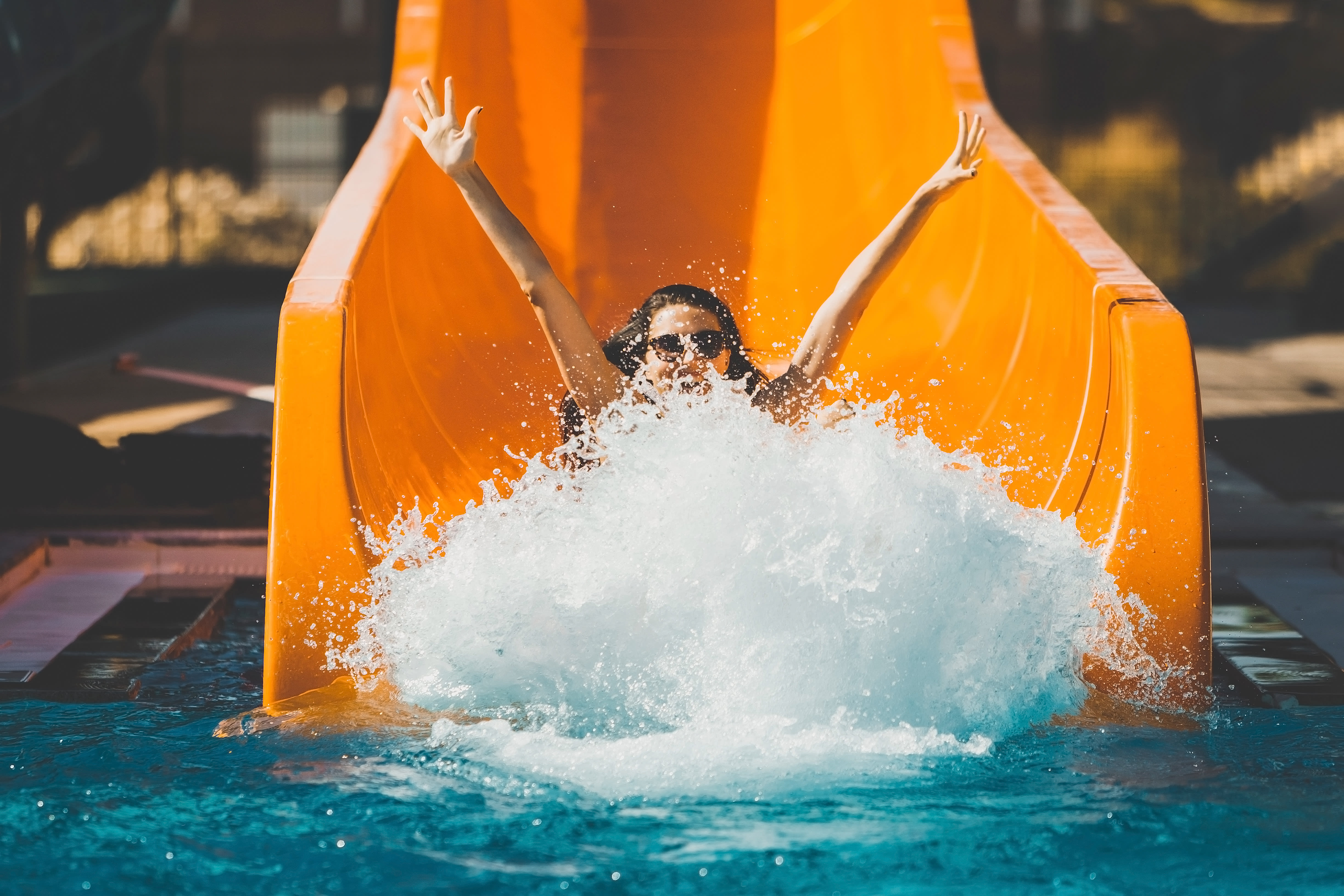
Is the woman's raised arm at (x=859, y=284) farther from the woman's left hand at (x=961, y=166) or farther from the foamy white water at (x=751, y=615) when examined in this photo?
the foamy white water at (x=751, y=615)

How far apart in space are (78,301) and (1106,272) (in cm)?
582

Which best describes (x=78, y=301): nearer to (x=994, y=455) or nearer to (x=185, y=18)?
(x=994, y=455)

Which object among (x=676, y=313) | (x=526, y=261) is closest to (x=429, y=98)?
(x=526, y=261)

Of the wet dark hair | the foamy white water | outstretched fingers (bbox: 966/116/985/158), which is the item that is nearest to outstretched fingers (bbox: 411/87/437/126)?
the wet dark hair

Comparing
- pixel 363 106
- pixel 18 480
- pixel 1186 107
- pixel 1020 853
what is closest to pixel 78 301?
pixel 18 480

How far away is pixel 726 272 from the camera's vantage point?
15.1 ft

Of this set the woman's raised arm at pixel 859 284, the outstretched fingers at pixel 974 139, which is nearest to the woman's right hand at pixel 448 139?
the woman's raised arm at pixel 859 284

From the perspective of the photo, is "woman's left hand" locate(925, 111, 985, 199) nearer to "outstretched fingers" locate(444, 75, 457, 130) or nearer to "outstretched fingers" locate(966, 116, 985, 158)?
"outstretched fingers" locate(966, 116, 985, 158)

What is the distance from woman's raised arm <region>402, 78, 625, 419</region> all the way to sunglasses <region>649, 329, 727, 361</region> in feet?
0.37

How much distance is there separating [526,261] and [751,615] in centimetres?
85

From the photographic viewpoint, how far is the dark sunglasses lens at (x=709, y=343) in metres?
2.91

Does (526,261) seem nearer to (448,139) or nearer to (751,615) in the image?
(448,139)

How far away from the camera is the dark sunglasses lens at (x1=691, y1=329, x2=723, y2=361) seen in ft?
9.55

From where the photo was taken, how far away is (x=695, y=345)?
2916 millimetres
